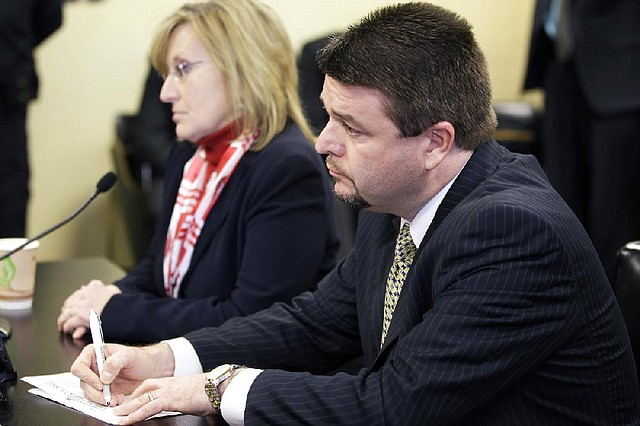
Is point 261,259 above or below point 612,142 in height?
above

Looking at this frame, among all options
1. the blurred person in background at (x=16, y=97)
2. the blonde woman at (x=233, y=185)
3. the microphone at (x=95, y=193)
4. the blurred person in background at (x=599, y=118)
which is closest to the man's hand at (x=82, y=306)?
the blonde woman at (x=233, y=185)

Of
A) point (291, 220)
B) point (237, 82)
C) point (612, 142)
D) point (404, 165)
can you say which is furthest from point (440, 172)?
point (612, 142)

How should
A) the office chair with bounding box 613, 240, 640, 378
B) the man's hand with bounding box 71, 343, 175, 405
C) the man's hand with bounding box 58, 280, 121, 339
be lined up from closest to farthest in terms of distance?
the man's hand with bounding box 71, 343, 175, 405 < the office chair with bounding box 613, 240, 640, 378 < the man's hand with bounding box 58, 280, 121, 339

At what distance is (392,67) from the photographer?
1489 millimetres

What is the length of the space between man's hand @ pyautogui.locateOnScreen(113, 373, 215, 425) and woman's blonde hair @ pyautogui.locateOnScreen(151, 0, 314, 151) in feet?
2.79

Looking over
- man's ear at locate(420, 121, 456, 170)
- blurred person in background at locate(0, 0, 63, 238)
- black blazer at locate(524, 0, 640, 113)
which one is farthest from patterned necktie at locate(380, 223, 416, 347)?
black blazer at locate(524, 0, 640, 113)

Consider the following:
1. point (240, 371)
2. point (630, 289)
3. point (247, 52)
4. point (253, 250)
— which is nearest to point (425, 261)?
point (240, 371)

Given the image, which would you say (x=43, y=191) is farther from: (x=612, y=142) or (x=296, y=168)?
(x=296, y=168)

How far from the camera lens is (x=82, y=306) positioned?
202cm

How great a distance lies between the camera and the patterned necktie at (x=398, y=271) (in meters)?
1.65

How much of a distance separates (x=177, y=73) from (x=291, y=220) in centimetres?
44

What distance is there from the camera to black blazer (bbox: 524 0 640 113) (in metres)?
4.32

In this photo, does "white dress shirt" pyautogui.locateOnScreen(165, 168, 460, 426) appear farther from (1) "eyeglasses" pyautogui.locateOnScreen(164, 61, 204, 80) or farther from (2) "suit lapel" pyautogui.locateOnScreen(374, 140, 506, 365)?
(1) "eyeglasses" pyautogui.locateOnScreen(164, 61, 204, 80)

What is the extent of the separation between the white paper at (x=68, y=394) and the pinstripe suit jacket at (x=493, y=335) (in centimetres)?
22
